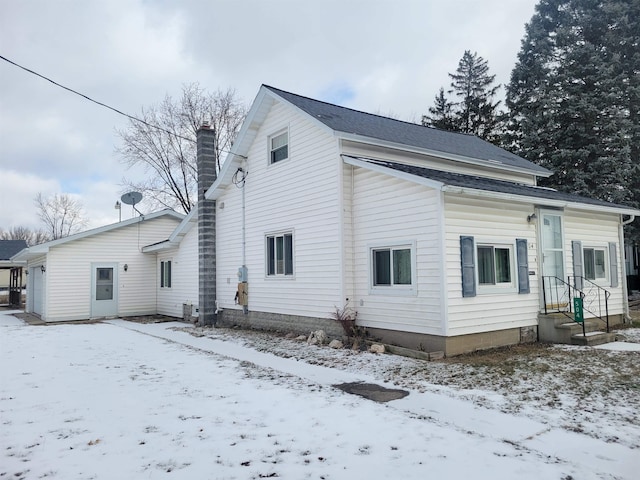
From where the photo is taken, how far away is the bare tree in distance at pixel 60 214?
4816cm

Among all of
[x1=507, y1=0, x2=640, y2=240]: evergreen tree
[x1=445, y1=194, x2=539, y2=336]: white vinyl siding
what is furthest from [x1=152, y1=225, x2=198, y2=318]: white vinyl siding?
[x1=507, y1=0, x2=640, y2=240]: evergreen tree

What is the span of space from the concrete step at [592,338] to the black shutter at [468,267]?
263 cm

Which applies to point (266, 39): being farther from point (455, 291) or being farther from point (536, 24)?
point (536, 24)

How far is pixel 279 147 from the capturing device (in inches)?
510

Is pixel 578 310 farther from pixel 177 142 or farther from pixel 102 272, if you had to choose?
pixel 177 142

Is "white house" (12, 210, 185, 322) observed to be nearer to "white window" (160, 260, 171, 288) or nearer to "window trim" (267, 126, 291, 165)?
"white window" (160, 260, 171, 288)

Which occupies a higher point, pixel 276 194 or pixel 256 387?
pixel 276 194

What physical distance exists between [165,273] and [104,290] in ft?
7.85

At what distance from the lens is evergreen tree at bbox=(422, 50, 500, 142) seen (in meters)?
33.9

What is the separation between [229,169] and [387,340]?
25.3 ft

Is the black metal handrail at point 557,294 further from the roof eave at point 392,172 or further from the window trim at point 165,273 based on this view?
the window trim at point 165,273

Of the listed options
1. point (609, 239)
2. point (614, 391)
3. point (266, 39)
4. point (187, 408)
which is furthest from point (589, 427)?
point (266, 39)

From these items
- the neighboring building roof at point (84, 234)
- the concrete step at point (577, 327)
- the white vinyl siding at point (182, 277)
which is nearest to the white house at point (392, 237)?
the concrete step at point (577, 327)

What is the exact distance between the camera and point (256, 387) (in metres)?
6.68
